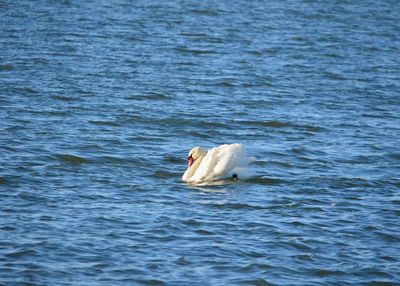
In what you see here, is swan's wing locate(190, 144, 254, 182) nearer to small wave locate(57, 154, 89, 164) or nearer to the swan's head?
the swan's head

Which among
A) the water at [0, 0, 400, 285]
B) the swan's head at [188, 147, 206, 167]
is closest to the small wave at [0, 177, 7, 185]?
the water at [0, 0, 400, 285]

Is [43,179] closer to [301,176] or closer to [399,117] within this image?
[301,176]

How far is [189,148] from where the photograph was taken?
53.6 feet

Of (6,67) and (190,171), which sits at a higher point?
(6,67)

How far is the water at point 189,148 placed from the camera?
1056 centimetres

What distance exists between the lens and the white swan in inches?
555

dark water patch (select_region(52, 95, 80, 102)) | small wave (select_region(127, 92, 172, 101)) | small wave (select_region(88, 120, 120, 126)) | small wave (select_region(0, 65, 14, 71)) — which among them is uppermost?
small wave (select_region(0, 65, 14, 71))

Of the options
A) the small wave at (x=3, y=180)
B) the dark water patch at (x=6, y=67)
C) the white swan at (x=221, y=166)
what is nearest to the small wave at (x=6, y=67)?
the dark water patch at (x=6, y=67)

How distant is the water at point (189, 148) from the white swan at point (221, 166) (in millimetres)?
197

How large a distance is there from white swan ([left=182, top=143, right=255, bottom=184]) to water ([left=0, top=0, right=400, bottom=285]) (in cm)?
20

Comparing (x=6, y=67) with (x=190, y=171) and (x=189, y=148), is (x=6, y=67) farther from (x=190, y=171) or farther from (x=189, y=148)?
(x=190, y=171)

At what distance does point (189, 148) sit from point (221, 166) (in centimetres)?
227

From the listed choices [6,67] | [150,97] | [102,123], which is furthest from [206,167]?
[6,67]

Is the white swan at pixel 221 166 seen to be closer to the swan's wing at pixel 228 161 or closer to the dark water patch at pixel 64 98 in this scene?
the swan's wing at pixel 228 161
